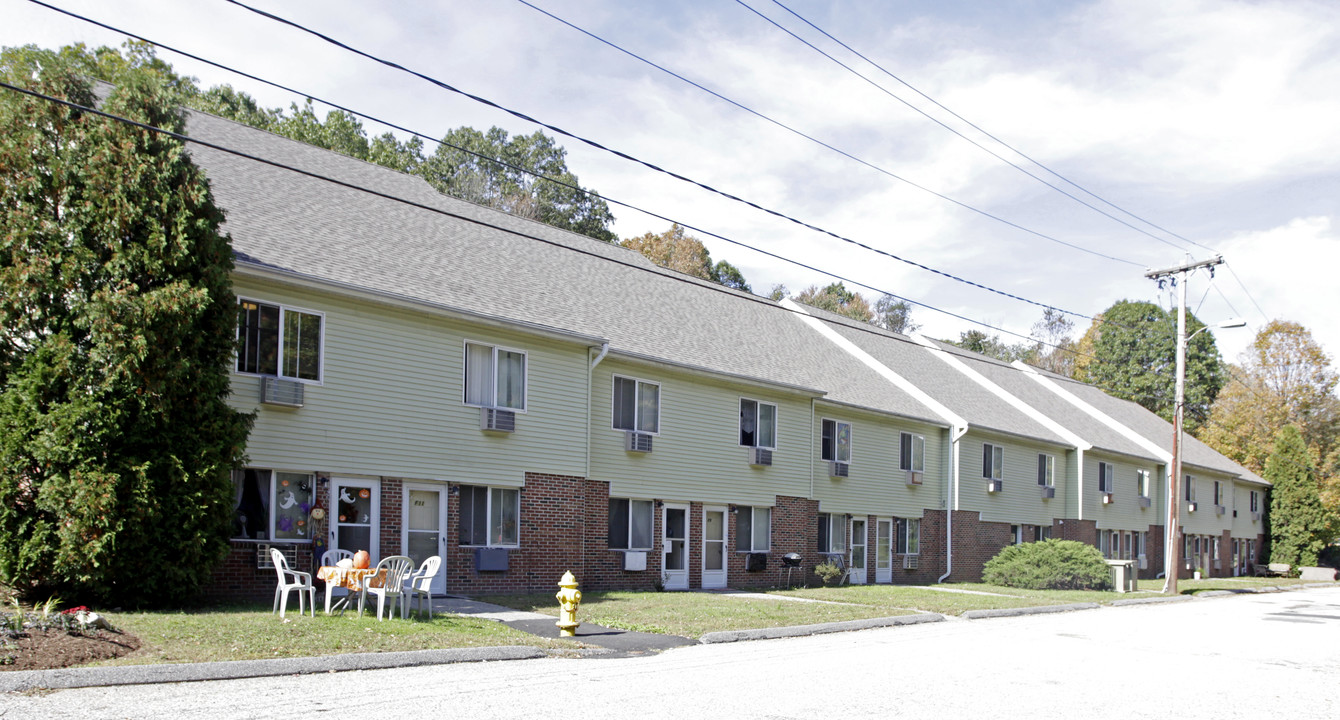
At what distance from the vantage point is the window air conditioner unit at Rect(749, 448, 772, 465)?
85.9 feet

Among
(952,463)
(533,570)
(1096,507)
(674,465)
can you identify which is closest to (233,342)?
(533,570)

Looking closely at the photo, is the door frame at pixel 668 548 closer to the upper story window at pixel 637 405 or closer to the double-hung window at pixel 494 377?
the upper story window at pixel 637 405

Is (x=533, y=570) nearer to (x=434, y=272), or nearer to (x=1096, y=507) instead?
(x=434, y=272)

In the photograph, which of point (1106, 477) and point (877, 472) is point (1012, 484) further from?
point (877, 472)

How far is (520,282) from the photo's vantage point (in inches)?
885

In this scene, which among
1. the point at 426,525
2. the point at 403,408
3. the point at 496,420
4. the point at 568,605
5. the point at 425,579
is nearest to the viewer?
the point at 568,605

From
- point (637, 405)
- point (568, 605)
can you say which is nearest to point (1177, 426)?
point (637, 405)

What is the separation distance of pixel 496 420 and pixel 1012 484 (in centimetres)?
2359

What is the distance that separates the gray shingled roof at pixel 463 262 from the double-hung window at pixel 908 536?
3826mm

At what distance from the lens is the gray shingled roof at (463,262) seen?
18422mm

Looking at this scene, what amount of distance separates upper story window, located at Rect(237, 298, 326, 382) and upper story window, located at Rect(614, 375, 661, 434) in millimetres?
7330

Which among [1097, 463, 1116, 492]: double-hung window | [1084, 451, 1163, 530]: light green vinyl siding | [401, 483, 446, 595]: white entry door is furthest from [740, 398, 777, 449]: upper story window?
[1097, 463, 1116, 492]: double-hung window

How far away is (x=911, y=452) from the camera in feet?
108

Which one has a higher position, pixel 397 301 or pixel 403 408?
pixel 397 301
